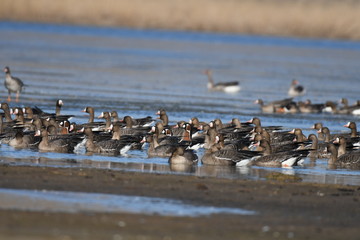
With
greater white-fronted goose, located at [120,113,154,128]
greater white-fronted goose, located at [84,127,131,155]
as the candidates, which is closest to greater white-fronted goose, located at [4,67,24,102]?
greater white-fronted goose, located at [120,113,154,128]

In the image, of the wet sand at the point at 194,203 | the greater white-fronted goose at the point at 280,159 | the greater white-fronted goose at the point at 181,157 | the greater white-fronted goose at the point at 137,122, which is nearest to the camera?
the wet sand at the point at 194,203

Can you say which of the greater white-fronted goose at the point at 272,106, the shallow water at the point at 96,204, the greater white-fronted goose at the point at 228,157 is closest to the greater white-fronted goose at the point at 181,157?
the greater white-fronted goose at the point at 228,157

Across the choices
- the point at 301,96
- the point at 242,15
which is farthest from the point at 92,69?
the point at 242,15

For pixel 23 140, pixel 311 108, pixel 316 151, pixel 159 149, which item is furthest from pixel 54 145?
pixel 311 108

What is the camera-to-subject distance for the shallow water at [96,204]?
10750 millimetres

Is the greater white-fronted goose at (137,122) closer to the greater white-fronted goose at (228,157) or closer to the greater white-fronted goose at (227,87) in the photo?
the greater white-fronted goose at (228,157)

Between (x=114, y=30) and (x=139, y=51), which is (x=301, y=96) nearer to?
(x=139, y=51)

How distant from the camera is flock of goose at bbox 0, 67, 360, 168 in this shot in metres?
16.8

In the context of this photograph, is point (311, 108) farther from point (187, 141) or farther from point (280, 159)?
point (280, 159)

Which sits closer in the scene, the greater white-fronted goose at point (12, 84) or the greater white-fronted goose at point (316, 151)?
the greater white-fronted goose at point (316, 151)

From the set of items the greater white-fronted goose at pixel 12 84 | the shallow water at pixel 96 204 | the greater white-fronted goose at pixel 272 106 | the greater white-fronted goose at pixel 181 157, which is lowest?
the shallow water at pixel 96 204

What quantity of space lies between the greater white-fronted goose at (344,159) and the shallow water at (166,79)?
1.18 feet

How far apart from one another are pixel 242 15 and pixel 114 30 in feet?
44.5

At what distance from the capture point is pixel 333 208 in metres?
11.9
